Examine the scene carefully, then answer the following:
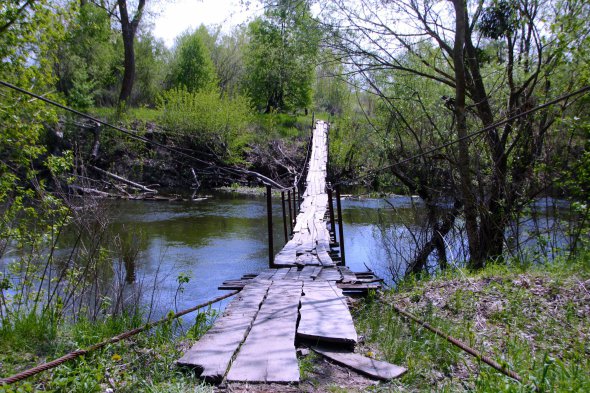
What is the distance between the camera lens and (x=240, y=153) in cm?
2239

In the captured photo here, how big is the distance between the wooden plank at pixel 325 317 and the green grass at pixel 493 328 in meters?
0.21

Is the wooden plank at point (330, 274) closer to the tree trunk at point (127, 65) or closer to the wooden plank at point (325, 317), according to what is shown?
the wooden plank at point (325, 317)

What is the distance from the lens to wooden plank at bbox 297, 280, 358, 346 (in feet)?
8.89

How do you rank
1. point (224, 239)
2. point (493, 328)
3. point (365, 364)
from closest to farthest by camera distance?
point (365, 364), point (493, 328), point (224, 239)

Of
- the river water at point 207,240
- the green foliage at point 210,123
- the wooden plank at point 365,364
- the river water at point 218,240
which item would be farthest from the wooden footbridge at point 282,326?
the green foliage at point 210,123

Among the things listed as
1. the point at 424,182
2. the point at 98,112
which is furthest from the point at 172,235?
the point at 98,112

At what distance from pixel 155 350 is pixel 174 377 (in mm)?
490

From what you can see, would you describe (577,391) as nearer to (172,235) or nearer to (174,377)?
(174,377)

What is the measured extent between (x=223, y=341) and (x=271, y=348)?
28cm

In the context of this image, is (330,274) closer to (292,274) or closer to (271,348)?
(292,274)

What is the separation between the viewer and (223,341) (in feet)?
8.63

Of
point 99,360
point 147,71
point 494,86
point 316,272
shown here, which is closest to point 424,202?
point 494,86

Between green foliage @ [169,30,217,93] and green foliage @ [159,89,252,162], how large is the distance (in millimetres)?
10541

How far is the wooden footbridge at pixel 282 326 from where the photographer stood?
2.31m
